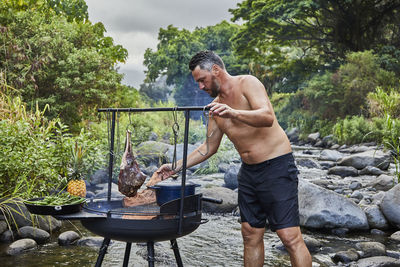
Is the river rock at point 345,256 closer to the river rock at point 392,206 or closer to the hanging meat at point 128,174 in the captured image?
the river rock at point 392,206

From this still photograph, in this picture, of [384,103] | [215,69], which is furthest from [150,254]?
[384,103]

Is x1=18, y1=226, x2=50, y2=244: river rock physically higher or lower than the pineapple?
lower

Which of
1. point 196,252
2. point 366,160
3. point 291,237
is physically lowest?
point 196,252

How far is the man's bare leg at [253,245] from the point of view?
3174 mm

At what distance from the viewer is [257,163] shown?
10.1ft

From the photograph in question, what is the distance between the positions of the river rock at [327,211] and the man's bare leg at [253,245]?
9.25 ft

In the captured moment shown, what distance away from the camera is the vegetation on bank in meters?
5.57

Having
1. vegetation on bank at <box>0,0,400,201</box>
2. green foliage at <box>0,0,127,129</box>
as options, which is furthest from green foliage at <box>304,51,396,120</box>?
green foliage at <box>0,0,127,129</box>

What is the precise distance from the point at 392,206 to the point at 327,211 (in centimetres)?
92

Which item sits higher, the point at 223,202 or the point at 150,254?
the point at 150,254

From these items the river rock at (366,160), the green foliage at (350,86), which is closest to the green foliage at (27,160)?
the river rock at (366,160)

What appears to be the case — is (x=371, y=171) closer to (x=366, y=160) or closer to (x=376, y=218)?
(x=366, y=160)

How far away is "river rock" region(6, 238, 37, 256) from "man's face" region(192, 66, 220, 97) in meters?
2.96

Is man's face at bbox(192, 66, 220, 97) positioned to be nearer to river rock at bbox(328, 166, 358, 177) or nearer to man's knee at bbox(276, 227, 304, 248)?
man's knee at bbox(276, 227, 304, 248)
